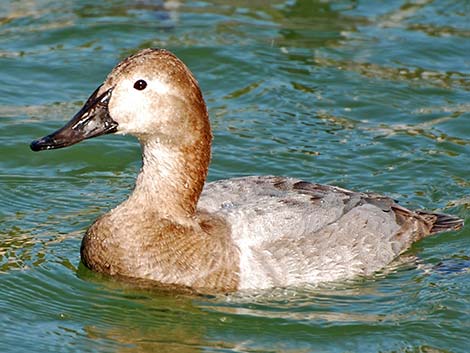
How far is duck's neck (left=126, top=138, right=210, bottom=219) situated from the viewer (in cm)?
891

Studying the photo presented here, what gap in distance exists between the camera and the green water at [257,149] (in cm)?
841

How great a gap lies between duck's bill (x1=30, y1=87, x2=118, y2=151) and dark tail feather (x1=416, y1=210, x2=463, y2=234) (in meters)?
3.00

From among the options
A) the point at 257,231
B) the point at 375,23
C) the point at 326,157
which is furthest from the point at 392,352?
the point at 375,23

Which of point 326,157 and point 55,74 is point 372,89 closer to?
point 326,157

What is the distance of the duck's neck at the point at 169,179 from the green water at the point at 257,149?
0.67 m

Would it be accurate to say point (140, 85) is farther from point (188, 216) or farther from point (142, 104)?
point (188, 216)

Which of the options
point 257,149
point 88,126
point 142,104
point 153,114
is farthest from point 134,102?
point 257,149

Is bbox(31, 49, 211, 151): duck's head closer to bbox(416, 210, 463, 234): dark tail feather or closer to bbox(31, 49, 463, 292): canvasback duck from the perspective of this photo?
bbox(31, 49, 463, 292): canvasback duck

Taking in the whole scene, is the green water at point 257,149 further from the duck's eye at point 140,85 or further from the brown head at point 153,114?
the duck's eye at point 140,85

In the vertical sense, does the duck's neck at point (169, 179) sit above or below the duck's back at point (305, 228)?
above

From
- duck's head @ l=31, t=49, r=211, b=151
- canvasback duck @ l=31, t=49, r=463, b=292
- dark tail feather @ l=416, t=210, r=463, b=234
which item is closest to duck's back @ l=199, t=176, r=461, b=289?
canvasback duck @ l=31, t=49, r=463, b=292

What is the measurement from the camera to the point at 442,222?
33.0 feet

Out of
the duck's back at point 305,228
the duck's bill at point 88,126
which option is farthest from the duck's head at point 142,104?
the duck's back at point 305,228

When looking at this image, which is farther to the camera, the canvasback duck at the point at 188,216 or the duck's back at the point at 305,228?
the duck's back at the point at 305,228
